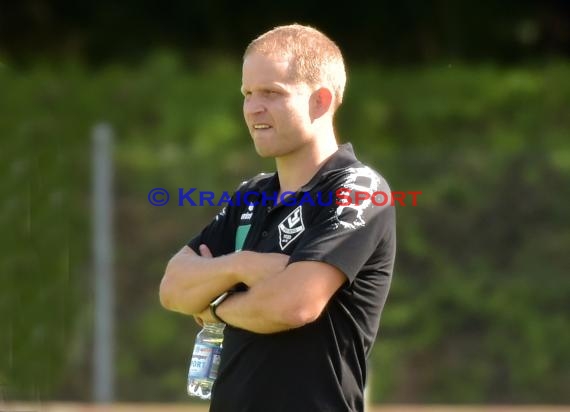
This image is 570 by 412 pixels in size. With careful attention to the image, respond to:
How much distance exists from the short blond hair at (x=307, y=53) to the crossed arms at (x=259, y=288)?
1.80 ft

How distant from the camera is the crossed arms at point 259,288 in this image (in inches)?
126

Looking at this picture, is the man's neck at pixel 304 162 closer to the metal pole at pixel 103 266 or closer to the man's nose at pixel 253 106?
the man's nose at pixel 253 106

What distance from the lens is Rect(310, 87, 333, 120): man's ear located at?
11.3ft

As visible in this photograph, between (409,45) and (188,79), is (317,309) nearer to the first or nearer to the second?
(188,79)

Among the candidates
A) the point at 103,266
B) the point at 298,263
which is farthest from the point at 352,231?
the point at 103,266

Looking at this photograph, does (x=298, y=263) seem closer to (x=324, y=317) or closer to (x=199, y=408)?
(x=324, y=317)

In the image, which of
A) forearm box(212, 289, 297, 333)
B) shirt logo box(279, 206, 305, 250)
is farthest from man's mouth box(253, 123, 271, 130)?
forearm box(212, 289, 297, 333)

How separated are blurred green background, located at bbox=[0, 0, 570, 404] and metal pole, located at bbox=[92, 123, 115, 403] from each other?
→ 86 millimetres

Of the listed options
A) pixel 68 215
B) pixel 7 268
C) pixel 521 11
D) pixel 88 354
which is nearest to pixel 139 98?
pixel 68 215

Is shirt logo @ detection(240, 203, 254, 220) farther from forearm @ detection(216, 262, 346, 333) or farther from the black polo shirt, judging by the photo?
forearm @ detection(216, 262, 346, 333)

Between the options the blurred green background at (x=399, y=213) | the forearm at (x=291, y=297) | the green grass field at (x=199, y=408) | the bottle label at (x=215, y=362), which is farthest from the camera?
the green grass field at (x=199, y=408)

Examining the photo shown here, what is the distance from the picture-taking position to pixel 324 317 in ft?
10.7

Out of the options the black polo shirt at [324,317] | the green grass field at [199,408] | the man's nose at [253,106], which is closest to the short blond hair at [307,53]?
the man's nose at [253,106]

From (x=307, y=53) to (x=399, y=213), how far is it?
5462 mm
